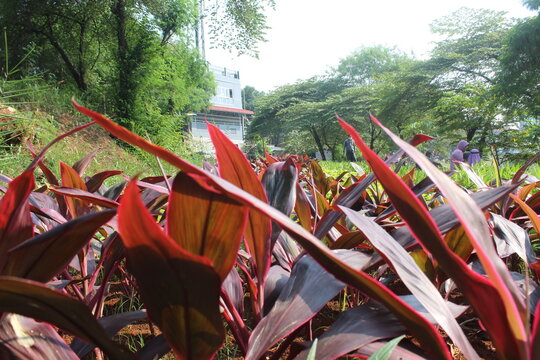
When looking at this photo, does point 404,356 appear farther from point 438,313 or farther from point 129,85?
point 129,85

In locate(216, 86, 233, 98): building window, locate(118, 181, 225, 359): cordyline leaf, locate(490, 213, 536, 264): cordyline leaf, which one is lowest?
locate(490, 213, 536, 264): cordyline leaf

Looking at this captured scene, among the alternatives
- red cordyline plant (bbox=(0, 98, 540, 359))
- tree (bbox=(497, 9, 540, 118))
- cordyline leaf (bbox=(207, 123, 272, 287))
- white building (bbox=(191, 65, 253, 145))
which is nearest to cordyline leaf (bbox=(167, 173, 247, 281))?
red cordyline plant (bbox=(0, 98, 540, 359))

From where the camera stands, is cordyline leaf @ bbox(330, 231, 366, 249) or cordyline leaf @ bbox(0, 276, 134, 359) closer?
cordyline leaf @ bbox(0, 276, 134, 359)

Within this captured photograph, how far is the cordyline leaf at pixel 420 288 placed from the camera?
0.30 metres

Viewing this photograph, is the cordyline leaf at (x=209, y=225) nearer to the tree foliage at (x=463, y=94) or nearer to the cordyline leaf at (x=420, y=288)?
the cordyline leaf at (x=420, y=288)

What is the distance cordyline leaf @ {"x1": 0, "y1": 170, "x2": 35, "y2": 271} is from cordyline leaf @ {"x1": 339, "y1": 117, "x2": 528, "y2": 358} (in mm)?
336

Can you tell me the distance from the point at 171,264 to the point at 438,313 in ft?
0.79

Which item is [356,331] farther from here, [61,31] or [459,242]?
[61,31]

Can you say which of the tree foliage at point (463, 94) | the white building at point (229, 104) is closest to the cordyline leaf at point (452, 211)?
the tree foliage at point (463, 94)

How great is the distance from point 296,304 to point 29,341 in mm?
266

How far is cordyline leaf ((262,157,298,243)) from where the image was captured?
0.55 m

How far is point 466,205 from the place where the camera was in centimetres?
26

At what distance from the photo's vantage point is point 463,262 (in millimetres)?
252

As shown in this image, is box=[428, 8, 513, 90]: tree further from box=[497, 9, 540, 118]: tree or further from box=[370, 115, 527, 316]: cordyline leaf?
box=[370, 115, 527, 316]: cordyline leaf
